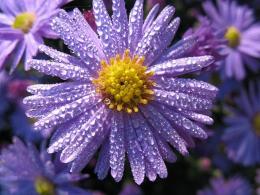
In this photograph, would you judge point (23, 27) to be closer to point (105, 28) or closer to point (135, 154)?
point (105, 28)

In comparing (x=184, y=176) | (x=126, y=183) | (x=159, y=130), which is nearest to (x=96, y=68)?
(x=159, y=130)

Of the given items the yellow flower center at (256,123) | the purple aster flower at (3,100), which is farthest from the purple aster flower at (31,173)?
the yellow flower center at (256,123)

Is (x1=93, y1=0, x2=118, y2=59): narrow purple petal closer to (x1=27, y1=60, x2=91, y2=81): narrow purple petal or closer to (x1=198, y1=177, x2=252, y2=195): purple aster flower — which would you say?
(x1=27, y1=60, x2=91, y2=81): narrow purple petal

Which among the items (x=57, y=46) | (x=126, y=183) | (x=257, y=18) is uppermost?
(x=57, y=46)

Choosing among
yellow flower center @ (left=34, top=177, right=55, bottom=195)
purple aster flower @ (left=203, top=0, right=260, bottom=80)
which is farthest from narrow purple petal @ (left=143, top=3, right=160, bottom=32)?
purple aster flower @ (left=203, top=0, right=260, bottom=80)

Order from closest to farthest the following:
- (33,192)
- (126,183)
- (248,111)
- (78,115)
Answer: (78,115) → (33,192) → (126,183) → (248,111)

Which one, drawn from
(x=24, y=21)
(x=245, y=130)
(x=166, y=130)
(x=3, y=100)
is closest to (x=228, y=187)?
(x=245, y=130)

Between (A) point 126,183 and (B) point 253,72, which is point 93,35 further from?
(B) point 253,72
